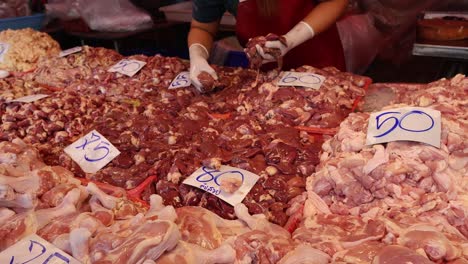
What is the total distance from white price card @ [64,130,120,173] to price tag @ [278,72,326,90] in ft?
4.28

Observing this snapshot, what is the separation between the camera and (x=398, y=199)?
5.80ft

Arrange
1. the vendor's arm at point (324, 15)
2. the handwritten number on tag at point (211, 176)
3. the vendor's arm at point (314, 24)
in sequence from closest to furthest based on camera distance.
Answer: the handwritten number on tag at point (211, 176) → the vendor's arm at point (314, 24) → the vendor's arm at point (324, 15)

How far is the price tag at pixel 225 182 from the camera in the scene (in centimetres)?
199

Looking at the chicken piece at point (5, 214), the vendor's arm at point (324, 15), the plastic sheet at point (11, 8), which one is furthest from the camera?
the plastic sheet at point (11, 8)

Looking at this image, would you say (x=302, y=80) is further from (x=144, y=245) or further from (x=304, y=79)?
(x=144, y=245)

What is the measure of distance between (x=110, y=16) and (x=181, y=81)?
3.45 m

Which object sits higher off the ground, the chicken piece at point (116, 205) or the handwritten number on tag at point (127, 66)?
the chicken piece at point (116, 205)

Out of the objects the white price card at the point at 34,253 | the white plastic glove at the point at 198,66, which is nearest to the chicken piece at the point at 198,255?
the white price card at the point at 34,253

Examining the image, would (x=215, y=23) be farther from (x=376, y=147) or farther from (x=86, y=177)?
(x=376, y=147)

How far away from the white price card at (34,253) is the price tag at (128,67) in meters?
2.36

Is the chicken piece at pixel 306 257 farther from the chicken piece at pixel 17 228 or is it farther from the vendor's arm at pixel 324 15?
the vendor's arm at pixel 324 15

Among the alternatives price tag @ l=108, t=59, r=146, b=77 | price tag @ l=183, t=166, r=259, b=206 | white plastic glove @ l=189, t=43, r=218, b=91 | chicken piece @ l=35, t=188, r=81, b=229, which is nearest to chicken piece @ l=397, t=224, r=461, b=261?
price tag @ l=183, t=166, r=259, b=206

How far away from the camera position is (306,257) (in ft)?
4.72

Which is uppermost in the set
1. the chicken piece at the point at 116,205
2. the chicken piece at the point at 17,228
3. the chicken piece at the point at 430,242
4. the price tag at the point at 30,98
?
the chicken piece at the point at 430,242
